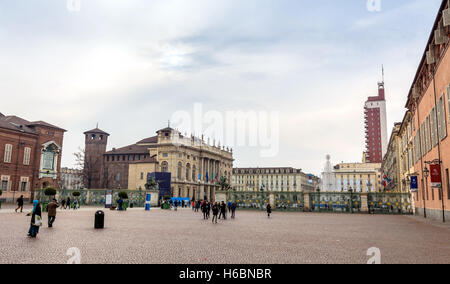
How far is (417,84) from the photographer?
33.0m

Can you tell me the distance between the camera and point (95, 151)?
9469 centimetres

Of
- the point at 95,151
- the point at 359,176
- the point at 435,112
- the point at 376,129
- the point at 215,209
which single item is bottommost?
the point at 215,209

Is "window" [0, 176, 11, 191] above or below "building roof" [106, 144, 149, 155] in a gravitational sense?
below

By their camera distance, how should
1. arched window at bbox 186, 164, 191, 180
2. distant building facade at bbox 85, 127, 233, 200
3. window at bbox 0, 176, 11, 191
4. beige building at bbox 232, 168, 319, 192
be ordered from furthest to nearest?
beige building at bbox 232, 168, 319, 192 → arched window at bbox 186, 164, 191, 180 → distant building facade at bbox 85, 127, 233, 200 → window at bbox 0, 176, 11, 191

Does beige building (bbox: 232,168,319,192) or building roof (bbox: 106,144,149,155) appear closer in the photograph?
Answer: building roof (bbox: 106,144,149,155)

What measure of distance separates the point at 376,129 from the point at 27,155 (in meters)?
135

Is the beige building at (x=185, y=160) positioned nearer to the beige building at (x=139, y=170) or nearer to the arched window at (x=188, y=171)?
the arched window at (x=188, y=171)

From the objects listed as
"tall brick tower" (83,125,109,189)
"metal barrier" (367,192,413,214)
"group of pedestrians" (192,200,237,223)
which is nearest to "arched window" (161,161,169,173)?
"tall brick tower" (83,125,109,189)

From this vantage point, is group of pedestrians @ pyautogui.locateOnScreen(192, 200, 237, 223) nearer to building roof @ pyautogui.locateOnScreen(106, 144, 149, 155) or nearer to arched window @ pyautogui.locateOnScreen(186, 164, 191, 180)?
building roof @ pyautogui.locateOnScreen(106, 144, 149, 155)

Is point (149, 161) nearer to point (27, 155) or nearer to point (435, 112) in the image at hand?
point (27, 155)

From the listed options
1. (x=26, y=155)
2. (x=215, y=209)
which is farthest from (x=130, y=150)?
(x=215, y=209)

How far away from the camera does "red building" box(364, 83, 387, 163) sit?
5955 inches

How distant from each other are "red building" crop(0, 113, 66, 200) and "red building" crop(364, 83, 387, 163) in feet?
416
